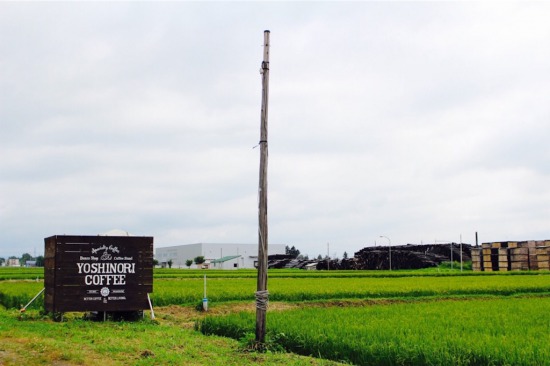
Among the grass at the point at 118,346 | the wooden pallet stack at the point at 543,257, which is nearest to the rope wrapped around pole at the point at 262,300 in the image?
the grass at the point at 118,346

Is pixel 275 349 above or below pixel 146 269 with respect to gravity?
below

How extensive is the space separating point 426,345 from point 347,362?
4.93 feet

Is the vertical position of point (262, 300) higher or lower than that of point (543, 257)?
higher

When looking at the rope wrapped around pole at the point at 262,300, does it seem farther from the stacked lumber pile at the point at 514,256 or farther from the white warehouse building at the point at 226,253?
the white warehouse building at the point at 226,253

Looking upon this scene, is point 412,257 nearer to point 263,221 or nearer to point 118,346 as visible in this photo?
point 263,221

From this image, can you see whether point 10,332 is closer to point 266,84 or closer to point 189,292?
point 266,84

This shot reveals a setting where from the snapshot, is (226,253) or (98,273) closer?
(98,273)

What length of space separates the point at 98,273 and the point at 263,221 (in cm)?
703

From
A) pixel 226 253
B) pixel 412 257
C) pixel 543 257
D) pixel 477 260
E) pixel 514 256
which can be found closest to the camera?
pixel 543 257

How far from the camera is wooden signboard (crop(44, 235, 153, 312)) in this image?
16.7 meters

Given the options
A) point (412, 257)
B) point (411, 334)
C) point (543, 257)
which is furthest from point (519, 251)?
point (411, 334)

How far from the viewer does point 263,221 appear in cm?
1227

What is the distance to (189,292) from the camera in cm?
2456

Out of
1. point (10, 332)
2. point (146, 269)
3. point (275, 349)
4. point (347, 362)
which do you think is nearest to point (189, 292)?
point (146, 269)
